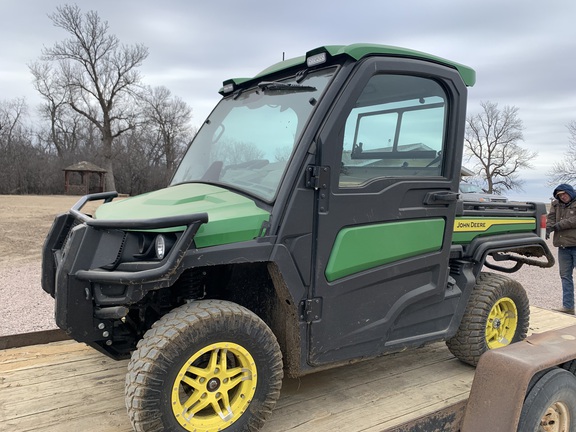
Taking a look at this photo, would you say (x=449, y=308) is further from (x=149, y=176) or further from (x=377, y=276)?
(x=149, y=176)

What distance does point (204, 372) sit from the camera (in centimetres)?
221

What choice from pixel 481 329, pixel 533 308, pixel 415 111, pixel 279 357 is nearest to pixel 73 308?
pixel 279 357

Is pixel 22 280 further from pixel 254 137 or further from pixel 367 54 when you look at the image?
pixel 367 54

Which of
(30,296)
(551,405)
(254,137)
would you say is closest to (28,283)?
A: (30,296)

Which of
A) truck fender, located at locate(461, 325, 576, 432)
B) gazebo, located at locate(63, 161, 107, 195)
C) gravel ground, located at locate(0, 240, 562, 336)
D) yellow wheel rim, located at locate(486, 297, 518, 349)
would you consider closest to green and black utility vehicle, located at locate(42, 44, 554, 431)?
yellow wheel rim, located at locate(486, 297, 518, 349)

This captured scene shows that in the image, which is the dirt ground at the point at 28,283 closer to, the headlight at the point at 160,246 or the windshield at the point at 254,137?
the windshield at the point at 254,137

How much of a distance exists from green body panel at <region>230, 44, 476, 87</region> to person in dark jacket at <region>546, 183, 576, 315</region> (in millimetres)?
4564

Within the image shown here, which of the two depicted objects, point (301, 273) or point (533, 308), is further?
point (533, 308)

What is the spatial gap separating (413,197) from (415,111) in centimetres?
57

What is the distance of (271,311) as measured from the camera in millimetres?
2736

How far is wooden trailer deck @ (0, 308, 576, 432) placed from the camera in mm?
2381

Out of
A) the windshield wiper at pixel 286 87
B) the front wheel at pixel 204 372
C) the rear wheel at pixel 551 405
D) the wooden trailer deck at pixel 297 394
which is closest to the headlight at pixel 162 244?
the front wheel at pixel 204 372

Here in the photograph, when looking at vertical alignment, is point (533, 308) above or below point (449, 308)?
below

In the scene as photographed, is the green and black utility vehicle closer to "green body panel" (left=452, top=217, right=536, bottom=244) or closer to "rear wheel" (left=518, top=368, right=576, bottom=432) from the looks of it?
"green body panel" (left=452, top=217, right=536, bottom=244)
